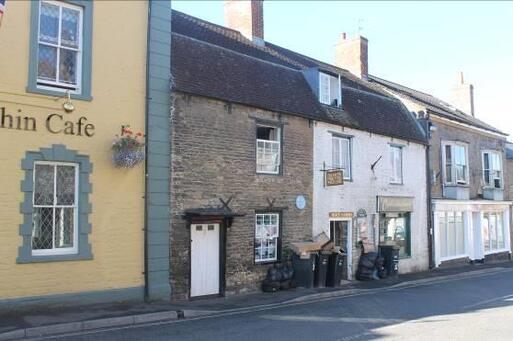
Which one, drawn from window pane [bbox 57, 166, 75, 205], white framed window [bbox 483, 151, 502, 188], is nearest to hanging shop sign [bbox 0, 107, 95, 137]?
window pane [bbox 57, 166, 75, 205]

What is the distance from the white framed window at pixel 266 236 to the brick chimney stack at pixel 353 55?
45.0 feet

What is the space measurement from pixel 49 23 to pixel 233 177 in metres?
6.13

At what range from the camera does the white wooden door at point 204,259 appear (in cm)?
1418

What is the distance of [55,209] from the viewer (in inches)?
461

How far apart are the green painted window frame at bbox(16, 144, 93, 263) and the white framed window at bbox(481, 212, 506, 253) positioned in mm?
22813

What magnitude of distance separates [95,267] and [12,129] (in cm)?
337

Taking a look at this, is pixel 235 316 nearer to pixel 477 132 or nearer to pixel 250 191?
pixel 250 191

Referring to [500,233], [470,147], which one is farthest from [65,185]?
[500,233]

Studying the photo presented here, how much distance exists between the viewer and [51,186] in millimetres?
11688

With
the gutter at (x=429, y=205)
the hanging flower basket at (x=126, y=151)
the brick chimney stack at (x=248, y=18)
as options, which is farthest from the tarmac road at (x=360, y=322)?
the brick chimney stack at (x=248, y=18)

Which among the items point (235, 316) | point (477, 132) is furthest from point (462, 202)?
point (235, 316)

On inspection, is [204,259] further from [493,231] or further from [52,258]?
[493,231]

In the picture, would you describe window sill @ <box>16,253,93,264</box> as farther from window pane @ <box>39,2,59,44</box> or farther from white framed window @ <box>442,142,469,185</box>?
white framed window @ <box>442,142,469,185</box>

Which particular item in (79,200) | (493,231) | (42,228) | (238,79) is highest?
(238,79)
